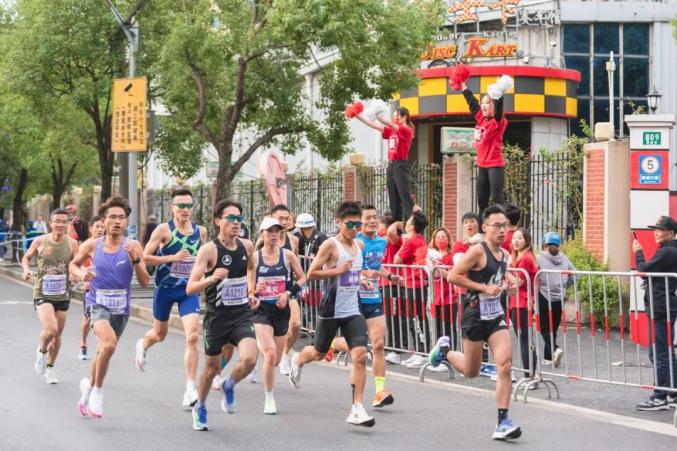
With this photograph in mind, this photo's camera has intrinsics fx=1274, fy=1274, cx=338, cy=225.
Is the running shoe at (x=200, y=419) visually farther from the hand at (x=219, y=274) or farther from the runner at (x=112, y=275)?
the runner at (x=112, y=275)

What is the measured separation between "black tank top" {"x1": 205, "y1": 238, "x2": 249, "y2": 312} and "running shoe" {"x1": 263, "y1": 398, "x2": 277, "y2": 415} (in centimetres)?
117

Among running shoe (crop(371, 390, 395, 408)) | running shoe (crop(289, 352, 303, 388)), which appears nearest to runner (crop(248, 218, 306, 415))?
running shoe (crop(289, 352, 303, 388))

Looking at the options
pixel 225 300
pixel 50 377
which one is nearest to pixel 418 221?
→ pixel 50 377

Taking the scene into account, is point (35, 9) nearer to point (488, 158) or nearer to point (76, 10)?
point (76, 10)

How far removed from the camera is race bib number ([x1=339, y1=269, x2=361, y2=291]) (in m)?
11.0

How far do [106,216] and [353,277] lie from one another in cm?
222

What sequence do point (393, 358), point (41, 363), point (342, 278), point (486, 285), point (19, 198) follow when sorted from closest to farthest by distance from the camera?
1. point (486, 285)
2. point (342, 278)
3. point (41, 363)
4. point (393, 358)
5. point (19, 198)

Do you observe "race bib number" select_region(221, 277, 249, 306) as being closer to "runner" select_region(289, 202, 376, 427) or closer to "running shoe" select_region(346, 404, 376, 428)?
"runner" select_region(289, 202, 376, 427)

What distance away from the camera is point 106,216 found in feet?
36.4

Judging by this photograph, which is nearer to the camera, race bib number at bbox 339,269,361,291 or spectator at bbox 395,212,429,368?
race bib number at bbox 339,269,361,291

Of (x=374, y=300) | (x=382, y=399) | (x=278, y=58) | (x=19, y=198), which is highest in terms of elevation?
(x=278, y=58)

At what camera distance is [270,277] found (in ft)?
38.3

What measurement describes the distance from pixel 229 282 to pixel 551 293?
4.62 m

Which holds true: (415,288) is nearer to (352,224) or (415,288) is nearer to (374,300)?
(374,300)
